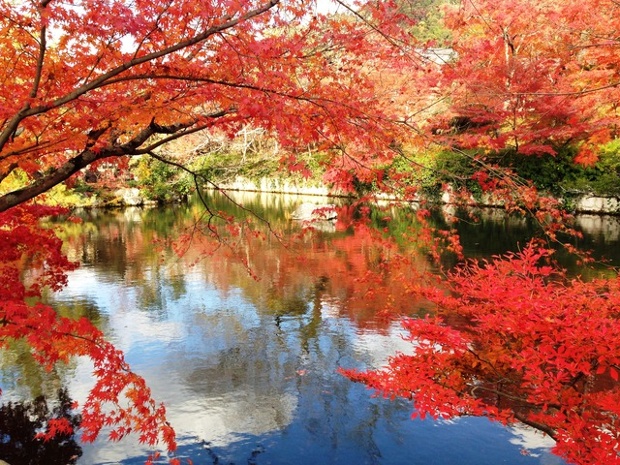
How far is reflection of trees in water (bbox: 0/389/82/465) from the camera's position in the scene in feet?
18.2

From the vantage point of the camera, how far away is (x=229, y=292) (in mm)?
12039

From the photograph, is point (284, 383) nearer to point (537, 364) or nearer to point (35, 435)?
point (35, 435)

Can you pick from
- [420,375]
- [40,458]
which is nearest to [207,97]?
[420,375]

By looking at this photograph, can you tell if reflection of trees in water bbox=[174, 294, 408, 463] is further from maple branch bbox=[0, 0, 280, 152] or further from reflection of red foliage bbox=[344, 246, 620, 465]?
maple branch bbox=[0, 0, 280, 152]

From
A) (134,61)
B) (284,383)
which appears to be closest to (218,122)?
(134,61)

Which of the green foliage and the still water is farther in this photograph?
the green foliage

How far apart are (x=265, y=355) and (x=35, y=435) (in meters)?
3.53

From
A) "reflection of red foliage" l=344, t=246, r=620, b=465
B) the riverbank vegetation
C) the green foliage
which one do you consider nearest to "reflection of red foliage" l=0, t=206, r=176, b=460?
the riverbank vegetation

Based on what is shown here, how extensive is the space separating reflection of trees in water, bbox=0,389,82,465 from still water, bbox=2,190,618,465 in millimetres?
288

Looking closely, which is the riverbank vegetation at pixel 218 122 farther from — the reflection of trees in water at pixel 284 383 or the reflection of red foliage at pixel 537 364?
the reflection of trees in water at pixel 284 383

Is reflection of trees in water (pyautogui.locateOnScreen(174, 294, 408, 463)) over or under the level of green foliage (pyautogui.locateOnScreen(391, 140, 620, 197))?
under

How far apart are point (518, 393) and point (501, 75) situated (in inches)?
634

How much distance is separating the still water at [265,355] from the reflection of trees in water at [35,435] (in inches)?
11.3

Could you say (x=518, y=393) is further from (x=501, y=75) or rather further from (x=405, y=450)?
(x=501, y=75)
